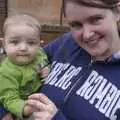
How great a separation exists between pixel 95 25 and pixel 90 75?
245 mm

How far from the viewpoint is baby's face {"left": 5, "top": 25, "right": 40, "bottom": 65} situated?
2.40 m

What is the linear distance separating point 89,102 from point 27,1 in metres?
4.72

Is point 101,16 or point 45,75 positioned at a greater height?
point 101,16

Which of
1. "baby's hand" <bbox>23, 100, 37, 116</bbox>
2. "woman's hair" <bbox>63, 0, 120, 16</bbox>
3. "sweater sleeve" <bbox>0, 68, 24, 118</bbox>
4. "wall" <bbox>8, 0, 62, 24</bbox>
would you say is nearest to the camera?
"woman's hair" <bbox>63, 0, 120, 16</bbox>

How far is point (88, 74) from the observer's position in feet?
7.22

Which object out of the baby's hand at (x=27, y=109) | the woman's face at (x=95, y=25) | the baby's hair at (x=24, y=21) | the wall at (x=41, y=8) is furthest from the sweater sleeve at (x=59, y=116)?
the wall at (x=41, y=8)

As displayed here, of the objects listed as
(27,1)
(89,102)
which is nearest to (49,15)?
(27,1)

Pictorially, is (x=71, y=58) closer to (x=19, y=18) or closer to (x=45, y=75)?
(x=45, y=75)

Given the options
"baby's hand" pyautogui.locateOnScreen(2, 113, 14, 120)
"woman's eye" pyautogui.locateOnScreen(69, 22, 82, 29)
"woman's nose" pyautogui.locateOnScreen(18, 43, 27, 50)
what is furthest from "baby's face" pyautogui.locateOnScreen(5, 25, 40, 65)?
"woman's eye" pyautogui.locateOnScreen(69, 22, 82, 29)

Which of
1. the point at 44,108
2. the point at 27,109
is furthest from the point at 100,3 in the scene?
the point at 27,109

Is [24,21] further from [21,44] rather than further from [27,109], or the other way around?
[27,109]

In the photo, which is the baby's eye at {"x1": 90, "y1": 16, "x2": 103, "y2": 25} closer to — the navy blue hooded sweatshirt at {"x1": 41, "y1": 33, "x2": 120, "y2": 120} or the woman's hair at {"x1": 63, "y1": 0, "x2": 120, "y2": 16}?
the woman's hair at {"x1": 63, "y1": 0, "x2": 120, "y2": 16}

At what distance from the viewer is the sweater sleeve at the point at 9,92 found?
2352mm

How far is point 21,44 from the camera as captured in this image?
94.4 inches
